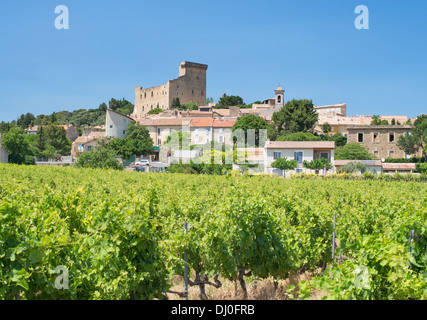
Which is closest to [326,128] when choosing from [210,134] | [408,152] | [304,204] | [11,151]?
[408,152]

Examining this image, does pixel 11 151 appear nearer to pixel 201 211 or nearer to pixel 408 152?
pixel 201 211

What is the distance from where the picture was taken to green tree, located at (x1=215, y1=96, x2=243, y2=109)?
306 feet

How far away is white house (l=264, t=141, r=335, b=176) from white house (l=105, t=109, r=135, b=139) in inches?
1211

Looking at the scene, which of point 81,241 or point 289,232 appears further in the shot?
point 289,232

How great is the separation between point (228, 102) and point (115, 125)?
112 feet

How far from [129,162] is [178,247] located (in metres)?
52.7

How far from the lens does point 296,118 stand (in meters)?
58.7

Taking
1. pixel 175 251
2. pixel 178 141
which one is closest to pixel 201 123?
pixel 178 141

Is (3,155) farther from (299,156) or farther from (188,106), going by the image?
(188,106)

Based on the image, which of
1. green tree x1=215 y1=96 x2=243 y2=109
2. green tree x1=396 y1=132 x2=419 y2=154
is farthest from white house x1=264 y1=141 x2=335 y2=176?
green tree x1=215 y1=96 x2=243 y2=109

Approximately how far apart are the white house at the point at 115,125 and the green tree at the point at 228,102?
30.2 m

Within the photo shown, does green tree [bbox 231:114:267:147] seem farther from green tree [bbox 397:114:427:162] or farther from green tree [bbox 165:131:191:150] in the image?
green tree [bbox 397:114:427:162]

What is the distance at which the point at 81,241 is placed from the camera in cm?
533

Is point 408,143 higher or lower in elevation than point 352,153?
higher
